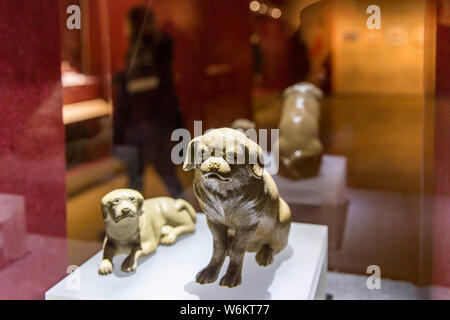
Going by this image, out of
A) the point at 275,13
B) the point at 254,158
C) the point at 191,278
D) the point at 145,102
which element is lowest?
the point at 191,278

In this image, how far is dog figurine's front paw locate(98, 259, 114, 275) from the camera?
1634 mm

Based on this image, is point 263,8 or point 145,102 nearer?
point 263,8

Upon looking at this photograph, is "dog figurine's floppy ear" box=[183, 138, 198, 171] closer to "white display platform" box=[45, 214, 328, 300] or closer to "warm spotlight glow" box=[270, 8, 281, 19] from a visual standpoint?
"white display platform" box=[45, 214, 328, 300]

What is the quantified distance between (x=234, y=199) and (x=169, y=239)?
1.64 feet

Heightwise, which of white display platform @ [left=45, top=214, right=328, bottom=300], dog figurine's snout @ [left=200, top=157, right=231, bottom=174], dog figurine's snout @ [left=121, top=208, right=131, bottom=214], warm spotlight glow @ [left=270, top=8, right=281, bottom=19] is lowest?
white display platform @ [left=45, top=214, right=328, bottom=300]

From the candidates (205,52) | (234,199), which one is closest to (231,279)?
(234,199)

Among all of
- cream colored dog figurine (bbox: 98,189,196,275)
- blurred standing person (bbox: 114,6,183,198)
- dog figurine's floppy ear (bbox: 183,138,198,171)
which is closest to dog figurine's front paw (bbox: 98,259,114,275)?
cream colored dog figurine (bbox: 98,189,196,275)

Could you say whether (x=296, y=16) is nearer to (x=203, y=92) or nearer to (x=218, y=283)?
(x=203, y=92)

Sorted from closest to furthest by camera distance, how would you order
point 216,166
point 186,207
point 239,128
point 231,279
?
point 216,166 < point 231,279 < point 186,207 < point 239,128

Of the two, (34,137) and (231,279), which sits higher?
(34,137)

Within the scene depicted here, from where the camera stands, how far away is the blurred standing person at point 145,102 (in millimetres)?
2393

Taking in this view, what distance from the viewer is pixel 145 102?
2.46 m

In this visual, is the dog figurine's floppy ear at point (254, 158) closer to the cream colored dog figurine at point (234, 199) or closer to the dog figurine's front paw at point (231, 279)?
the cream colored dog figurine at point (234, 199)

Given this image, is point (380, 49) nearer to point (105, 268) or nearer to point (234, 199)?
point (234, 199)
